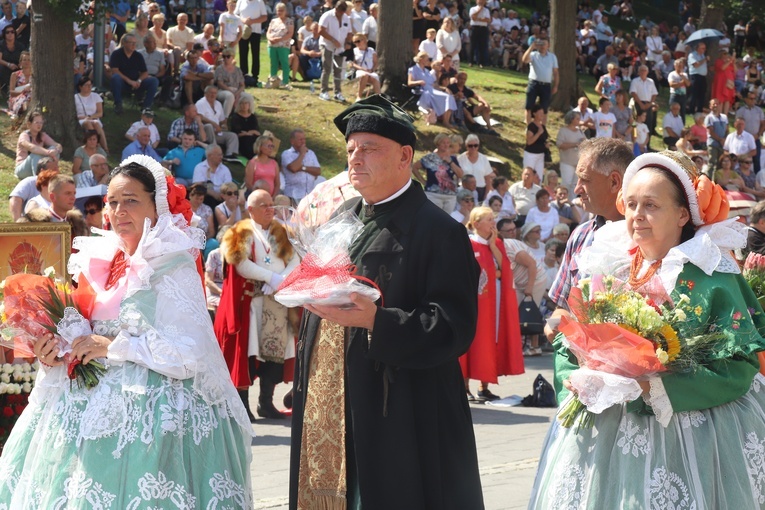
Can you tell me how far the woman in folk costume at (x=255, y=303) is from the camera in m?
9.41

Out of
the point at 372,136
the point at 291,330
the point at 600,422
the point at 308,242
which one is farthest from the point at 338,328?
the point at 291,330

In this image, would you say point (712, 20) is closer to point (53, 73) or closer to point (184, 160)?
point (184, 160)

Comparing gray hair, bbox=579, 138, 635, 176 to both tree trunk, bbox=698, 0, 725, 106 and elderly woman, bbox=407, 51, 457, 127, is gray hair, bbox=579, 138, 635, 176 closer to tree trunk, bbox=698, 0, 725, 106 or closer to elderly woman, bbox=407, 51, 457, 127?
elderly woman, bbox=407, 51, 457, 127

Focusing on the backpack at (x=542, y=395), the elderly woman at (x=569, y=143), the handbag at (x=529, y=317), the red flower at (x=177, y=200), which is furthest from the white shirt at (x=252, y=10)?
the red flower at (x=177, y=200)

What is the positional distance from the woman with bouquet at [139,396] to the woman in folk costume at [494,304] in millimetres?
6061

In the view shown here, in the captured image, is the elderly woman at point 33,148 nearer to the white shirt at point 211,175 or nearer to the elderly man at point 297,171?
the white shirt at point 211,175

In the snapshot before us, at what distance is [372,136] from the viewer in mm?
4359

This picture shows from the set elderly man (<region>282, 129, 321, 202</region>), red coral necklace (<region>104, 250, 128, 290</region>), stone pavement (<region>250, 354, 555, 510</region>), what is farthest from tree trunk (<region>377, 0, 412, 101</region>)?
red coral necklace (<region>104, 250, 128, 290</region>)

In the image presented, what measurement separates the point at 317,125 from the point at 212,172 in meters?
5.15

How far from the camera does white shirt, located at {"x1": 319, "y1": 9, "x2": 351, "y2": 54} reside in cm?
2077

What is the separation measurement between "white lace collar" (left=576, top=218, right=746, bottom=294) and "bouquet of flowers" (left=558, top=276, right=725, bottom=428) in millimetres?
155

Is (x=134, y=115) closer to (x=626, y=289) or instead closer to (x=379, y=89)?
(x=379, y=89)

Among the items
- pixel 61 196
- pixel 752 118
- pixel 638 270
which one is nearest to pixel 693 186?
pixel 638 270

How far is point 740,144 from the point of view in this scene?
882 inches
